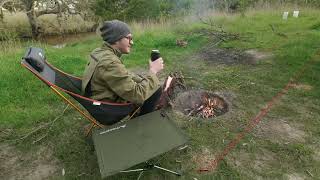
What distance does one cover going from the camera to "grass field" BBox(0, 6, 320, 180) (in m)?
3.25

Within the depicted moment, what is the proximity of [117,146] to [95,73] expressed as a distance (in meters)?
0.69

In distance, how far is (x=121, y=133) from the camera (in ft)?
9.48

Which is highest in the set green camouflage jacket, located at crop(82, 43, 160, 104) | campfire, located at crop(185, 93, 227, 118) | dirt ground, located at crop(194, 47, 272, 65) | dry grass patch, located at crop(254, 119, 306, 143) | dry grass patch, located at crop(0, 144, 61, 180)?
green camouflage jacket, located at crop(82, 43, 160, 104)

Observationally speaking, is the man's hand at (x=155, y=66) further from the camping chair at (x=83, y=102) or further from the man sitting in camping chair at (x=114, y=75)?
the camping chair at (x=83, y=102)

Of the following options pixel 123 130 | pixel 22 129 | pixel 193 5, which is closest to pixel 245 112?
pixel 123 130

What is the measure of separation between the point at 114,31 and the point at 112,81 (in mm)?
468

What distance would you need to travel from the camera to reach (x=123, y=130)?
2.92 metres

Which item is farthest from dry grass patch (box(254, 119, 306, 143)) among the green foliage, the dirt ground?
the green foliage

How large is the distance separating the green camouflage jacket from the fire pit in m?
1.29

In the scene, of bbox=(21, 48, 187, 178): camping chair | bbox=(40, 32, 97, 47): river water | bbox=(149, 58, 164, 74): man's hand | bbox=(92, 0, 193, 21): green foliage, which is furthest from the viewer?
bbox=(92, 0, 193, 21): green foliage

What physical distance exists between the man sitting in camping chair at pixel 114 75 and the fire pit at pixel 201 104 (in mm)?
1280

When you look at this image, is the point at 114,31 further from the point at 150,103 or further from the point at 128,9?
the point at 128,9

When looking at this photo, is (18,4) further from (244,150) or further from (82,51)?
(244,150)

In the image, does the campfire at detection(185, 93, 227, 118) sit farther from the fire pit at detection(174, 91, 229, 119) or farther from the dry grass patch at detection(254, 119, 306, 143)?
the dry grass patch at detection(254, 119, 306, 143)
